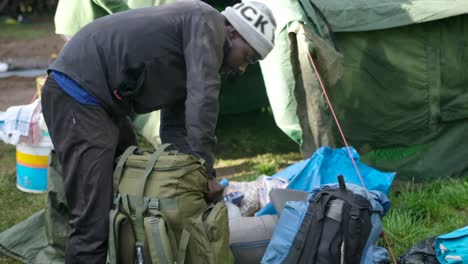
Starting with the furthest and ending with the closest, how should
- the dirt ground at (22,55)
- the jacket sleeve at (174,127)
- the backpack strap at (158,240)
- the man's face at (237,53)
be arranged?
the dirt ground at (22,55), the jacket sleeve at (174,127), the man's face at (237,53), the backpack strap at (158,240)

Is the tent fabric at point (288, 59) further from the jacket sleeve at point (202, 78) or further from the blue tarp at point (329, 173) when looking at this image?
the jacket sleeve at point (202, 78)

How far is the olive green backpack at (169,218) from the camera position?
3.21m

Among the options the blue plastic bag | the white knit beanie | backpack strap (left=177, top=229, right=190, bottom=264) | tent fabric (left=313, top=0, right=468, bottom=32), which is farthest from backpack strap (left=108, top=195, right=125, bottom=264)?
tent fabric (left=313, top=0, right=468, bottom=32)

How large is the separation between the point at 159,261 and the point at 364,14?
280 centimetres

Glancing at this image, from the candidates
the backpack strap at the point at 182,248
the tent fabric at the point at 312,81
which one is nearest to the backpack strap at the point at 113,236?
the backpack strap at the point at 182,248

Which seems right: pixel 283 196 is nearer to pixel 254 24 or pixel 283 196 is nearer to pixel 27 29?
pixel 254 24

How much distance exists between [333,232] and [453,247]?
2.22 ft

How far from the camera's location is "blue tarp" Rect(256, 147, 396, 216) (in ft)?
15.0

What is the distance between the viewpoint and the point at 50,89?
3469 millimetres

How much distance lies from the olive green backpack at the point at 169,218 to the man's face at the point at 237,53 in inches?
23.2

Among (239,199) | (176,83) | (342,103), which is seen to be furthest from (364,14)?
(176,83)

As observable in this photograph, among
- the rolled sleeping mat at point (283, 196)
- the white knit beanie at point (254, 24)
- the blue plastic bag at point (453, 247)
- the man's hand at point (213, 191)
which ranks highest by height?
Result: the white knit beanie at point (254, 24)

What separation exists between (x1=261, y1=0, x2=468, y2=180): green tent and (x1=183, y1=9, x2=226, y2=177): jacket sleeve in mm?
1530

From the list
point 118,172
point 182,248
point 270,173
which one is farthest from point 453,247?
point 270,173
